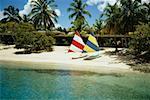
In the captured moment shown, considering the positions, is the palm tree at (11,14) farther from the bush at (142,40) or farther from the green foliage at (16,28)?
the bush at (142,40)

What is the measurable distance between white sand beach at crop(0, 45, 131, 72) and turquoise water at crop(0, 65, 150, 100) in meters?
4.04

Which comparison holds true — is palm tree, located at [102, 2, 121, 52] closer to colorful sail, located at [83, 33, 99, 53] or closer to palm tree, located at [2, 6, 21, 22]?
colorful sail, located at [83, 33, 99, 53]

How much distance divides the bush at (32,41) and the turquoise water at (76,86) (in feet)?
51.4

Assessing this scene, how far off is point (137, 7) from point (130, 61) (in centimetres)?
1046

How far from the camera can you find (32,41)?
4181 cm

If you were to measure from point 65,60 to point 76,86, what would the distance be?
1541 cm

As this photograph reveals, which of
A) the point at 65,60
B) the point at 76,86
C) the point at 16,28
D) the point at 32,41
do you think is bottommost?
the point at 76,86

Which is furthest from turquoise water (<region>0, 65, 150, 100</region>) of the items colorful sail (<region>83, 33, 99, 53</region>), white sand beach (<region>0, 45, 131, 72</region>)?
colorful sail (<region>83, 33, 99, 53</region>)

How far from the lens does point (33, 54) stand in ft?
131

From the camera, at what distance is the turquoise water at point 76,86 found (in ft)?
55.6

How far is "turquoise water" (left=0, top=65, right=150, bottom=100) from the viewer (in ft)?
55.6

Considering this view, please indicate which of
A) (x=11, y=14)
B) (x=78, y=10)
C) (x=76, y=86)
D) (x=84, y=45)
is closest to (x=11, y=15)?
(x=11, y=14)

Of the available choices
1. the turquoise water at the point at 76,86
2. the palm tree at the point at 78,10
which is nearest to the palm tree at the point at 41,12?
the palm tree at the point at 78,10

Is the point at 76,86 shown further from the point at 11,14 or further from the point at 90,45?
the point at 11,14
